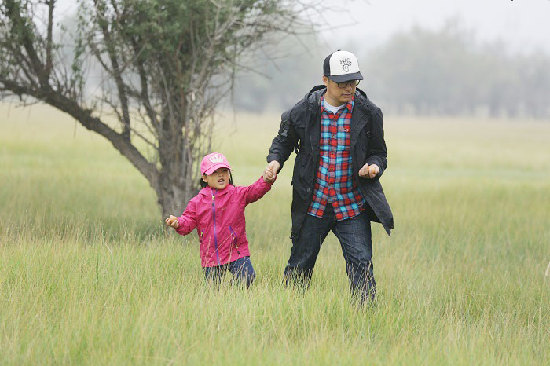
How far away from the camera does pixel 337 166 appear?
5.09 m

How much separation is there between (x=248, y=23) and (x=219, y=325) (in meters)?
4.76

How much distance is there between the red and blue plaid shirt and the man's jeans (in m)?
Answer: 0.08

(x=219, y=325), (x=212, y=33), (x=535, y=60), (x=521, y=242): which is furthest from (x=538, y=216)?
(x=535, y=60)

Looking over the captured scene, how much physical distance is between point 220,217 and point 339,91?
3.87 feet

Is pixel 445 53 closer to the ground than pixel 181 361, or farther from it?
farther from it

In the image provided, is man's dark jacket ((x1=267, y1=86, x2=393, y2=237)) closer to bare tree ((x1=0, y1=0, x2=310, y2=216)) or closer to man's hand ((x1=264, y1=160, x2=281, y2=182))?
man's hand ((x1=264, y1=160, x2=281, y2=182))

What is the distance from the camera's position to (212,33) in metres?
8.18

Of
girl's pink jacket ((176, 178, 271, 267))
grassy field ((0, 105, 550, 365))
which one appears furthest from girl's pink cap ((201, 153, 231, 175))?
grassy field ((0, 105, 550, 365))

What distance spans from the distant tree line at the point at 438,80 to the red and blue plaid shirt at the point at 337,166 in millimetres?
86345

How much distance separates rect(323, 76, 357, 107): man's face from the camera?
4969 mm

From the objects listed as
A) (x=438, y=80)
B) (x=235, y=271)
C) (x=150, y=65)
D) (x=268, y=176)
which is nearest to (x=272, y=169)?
(x=268, y=176)

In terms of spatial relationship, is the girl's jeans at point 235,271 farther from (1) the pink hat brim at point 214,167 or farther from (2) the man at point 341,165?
(1) the pink hat brim at point 214,167

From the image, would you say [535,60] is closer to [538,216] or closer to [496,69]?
[496,69]

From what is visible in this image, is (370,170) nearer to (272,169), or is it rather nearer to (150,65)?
(272,169)
